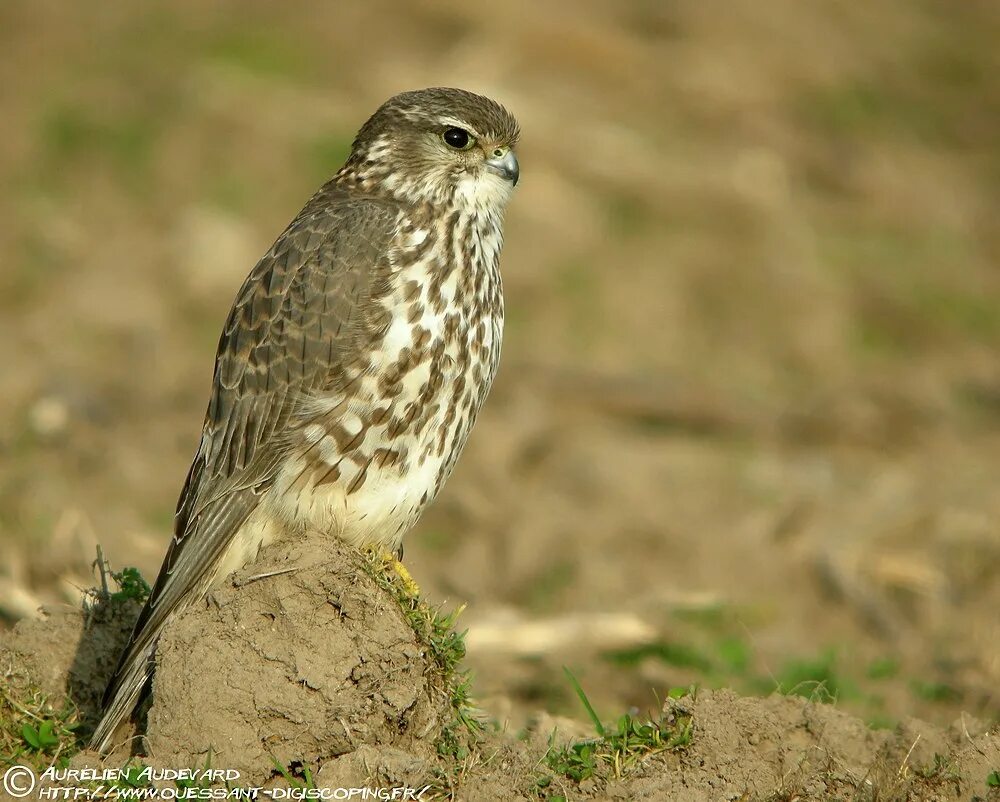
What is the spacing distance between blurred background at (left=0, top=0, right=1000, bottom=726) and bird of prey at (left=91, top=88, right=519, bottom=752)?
4.60 ft

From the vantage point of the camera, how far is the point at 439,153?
5.19 m

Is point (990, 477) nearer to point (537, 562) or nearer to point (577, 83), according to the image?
point (537, 562)

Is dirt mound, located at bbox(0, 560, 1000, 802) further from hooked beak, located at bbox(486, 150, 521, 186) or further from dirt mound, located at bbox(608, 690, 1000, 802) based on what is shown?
hooked beak, located at bbox(486, 150, 521, 186)

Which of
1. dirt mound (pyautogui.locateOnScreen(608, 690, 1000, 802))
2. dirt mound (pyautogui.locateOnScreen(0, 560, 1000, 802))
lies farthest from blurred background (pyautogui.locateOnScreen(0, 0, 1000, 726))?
dirt mound (pyautogui.locateOnScreen(0, 560, 1000, 802))

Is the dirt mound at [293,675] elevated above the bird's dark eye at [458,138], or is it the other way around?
the bird's dark eye at [458,138]

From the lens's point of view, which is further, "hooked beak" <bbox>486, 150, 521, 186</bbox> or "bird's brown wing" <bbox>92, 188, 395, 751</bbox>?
"hooked beak" <bbox>486, 150, 521, 186</bbox>

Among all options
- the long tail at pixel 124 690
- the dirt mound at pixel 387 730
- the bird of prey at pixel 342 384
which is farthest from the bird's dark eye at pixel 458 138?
the long tail at pixel 124 690

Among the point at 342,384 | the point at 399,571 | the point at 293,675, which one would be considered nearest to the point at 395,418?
the point at 342,384

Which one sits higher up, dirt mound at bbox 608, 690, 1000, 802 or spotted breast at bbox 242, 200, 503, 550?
spotted breast at bbox 242, 200, 503, 550

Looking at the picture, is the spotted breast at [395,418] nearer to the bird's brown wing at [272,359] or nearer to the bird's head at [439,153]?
the bird's brown wing at [272,359]

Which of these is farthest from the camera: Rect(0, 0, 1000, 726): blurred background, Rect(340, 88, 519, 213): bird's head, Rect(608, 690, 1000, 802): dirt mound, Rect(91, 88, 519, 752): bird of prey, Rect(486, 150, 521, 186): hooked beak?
Rect(0, 0, 1000, 726): blurred background

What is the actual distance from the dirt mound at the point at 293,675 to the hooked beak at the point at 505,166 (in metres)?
1.71

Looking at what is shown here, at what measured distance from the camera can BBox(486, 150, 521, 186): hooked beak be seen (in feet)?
17.2

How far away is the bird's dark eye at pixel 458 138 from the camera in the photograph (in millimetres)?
5223
